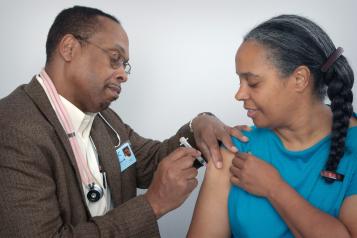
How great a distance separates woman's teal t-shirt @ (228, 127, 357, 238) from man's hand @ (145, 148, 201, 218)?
17 cm

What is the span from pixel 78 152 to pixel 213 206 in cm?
54

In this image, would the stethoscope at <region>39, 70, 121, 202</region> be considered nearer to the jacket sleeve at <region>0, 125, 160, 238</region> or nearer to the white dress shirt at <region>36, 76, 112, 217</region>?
the white dress shirt at <region>36, 76, 112, 217</region>

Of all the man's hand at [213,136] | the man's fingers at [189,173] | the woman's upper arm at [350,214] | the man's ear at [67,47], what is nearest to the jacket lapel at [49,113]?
the man's ear at [67,47]

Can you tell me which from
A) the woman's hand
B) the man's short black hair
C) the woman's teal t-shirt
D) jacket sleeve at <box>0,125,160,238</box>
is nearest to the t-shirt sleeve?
the woman's teal t-shirt

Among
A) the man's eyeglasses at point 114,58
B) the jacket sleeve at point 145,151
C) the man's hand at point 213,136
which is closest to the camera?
the man's hand at point 213,136

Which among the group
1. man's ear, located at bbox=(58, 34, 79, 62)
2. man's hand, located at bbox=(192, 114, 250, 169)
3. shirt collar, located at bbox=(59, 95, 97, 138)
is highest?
man's ear, located at bbox=(58, 34, 79, 62)

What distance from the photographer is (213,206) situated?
1.38 m

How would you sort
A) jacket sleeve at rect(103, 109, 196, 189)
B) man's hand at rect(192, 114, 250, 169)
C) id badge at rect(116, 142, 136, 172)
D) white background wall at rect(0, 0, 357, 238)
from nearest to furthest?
man's hand at rect(192, 114, 250, 169), id badge at rect(116, 142, 136, 172), jacket sleeve at rect(103, 109, 196, 189), white background wall at rect(0, 0, 357, 238)

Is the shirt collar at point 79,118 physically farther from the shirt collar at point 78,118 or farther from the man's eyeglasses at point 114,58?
the man's eyeglasses at point 114,58

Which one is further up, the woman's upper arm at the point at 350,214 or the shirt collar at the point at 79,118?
the shirt collar at the point at 79,118

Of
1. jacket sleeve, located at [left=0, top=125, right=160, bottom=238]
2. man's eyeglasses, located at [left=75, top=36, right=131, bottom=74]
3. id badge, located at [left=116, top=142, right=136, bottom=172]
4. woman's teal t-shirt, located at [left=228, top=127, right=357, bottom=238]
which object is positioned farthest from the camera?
id badge, located at [left=116, top=142, right=136, bottom=172]

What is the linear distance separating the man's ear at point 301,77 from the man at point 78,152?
310 mm

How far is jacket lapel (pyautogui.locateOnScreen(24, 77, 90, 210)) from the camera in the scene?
4.53 ft

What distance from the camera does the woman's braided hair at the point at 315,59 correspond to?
127 centimetres
